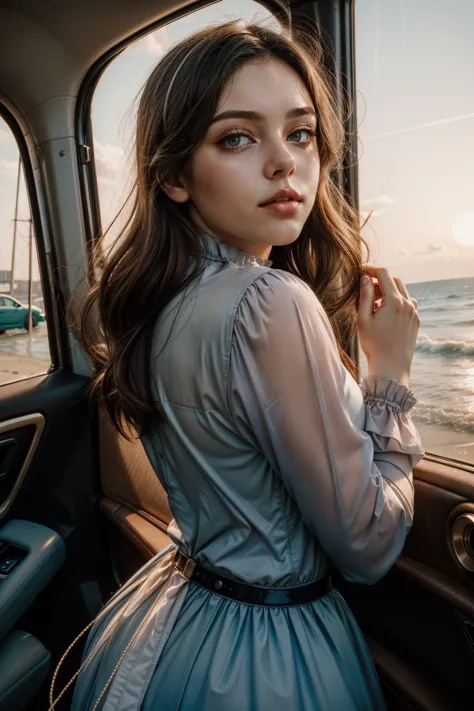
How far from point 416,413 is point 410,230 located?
0.47 meters

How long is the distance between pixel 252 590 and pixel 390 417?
0.39 meters

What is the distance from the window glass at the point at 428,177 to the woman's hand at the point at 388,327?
0.26 m

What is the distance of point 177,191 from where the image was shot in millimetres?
1113

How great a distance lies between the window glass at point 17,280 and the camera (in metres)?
2.28

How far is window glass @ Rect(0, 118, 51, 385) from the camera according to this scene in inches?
89.6

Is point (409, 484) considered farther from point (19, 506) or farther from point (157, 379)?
point (19, 506)

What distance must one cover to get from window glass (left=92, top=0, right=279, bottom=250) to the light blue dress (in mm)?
947

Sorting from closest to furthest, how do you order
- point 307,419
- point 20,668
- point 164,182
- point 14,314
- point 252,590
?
1. point 307,419
2. point 252,590
3. point 164,182
4. point 20,668
5. point 14,314

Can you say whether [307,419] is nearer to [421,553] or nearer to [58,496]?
[421,553]

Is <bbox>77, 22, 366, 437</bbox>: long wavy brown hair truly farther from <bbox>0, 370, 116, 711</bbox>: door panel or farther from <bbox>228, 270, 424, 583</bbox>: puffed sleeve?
<bbox>0, 370, 116, 711</bbox>: door panel

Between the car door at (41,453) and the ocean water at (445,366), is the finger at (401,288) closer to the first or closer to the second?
the ocean water at (445,366)

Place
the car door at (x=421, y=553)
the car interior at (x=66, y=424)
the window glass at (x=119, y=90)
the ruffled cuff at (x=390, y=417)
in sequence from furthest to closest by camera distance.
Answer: the window glass at (x=119, y=90), the car interior at (x=66, y=424), the car door at (x=421, y=553), the ruffled cuff at (x=390, y=417)

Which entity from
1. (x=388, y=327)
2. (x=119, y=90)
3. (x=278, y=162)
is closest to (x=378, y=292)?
(x=388, y=327)

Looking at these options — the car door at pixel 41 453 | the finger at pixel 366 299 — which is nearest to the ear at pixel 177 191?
the finger at pixel 366 299
